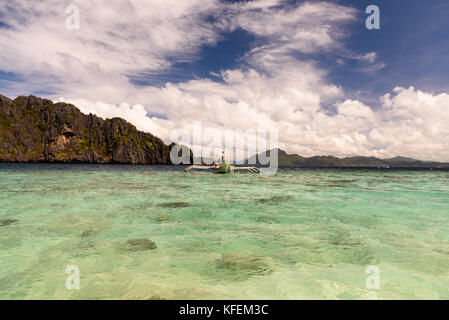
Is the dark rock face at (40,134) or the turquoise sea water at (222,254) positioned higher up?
the dark rock face at (40,134)

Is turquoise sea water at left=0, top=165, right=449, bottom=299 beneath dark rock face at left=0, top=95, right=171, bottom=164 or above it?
beneath

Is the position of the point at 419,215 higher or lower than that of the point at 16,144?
lower

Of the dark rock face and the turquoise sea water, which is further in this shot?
the dark rock face

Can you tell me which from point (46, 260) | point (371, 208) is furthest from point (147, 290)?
point (371, 208)

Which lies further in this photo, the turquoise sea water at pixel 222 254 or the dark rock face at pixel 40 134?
the dark rock face at pixel 40 134

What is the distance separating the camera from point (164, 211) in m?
14.3

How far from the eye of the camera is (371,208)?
16.1 metres

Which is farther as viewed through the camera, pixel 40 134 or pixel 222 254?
pixel 40 134

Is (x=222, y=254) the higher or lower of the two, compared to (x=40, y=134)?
lower
